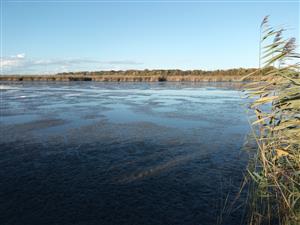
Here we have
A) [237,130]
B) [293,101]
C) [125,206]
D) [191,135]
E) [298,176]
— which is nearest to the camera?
A: [293,101]

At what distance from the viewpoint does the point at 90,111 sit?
15.5 metres

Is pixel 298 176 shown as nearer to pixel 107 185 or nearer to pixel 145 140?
pixel 107 185

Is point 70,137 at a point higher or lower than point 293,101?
lower

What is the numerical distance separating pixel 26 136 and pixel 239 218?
25.8 feet

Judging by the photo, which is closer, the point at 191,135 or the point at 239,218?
the point at 239,218

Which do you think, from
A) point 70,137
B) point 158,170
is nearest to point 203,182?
point 158,170

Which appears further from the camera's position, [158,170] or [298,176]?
[158,170]

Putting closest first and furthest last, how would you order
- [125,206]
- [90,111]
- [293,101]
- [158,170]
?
[293,101]
[125,206]
[158,170]
[90,111]

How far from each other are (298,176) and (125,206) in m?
2.99

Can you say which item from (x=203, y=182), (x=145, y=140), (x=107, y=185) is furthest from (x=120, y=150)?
(x=203, y=182)

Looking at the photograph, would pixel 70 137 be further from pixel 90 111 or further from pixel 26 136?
pixel 90 111

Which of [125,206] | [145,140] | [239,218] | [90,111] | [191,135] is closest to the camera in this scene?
[239,218]

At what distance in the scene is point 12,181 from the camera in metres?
5.80

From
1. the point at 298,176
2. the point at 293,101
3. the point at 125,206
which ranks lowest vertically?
the point at 125,206
